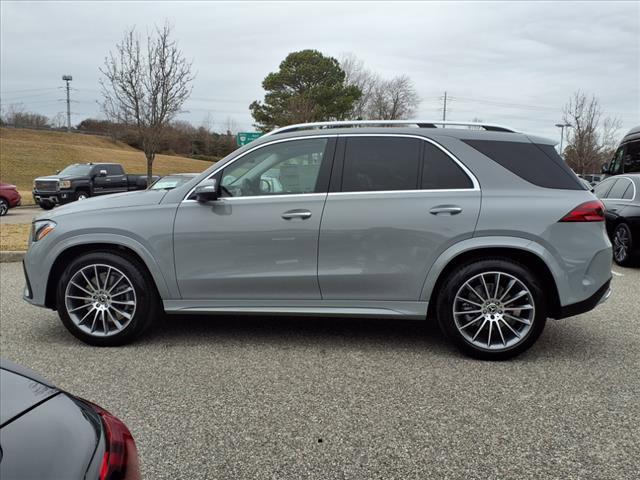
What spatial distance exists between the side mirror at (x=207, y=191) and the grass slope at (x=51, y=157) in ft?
83.9

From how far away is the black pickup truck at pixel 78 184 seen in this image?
1950cm

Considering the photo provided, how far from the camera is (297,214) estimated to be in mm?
3945

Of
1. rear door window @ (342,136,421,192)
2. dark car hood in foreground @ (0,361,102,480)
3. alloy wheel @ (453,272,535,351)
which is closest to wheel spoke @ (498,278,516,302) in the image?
alloy wheel @ (453,272,535,351)

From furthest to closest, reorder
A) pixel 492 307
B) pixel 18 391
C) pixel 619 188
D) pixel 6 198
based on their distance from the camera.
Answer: pixel 6 198
pixel 619 188
pixel 492 307
pixel 18 391

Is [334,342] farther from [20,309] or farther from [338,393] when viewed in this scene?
[20,309]

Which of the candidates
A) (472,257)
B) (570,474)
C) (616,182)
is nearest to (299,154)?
(472,257)

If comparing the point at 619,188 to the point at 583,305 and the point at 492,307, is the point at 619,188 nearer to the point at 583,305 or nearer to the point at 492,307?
the point at 583,305

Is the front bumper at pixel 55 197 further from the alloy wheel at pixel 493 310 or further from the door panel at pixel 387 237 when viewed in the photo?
Result: the alloy wheel at pixel 493 310

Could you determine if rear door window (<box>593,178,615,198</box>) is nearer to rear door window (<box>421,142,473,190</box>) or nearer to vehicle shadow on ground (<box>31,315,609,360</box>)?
vehicle shadow on ground (<box>31,315,609,360</box>)

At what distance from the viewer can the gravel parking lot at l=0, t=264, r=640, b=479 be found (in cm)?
259

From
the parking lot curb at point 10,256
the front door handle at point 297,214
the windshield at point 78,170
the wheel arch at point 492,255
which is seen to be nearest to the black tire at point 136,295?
the front door handle at point 297,214

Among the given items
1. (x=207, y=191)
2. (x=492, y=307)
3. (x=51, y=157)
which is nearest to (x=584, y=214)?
(x=492, y=307)

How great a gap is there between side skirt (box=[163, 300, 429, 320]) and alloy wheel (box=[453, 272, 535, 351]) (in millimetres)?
308

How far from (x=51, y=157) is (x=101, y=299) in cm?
5116
